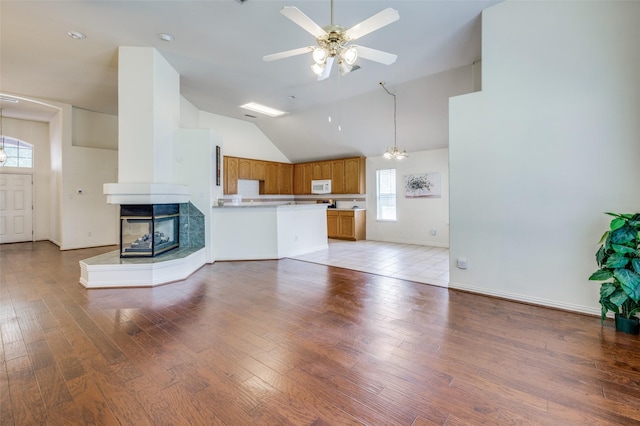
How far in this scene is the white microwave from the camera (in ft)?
29.1

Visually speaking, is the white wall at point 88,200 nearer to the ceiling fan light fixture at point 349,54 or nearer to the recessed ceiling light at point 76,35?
the recessed ceiling light at point 76,35

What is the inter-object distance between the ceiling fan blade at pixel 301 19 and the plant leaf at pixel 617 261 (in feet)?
10.3

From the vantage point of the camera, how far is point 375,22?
2.35m

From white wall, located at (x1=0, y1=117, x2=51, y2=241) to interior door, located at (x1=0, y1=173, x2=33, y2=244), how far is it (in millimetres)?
112

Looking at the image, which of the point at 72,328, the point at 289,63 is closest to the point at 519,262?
the point at 289,63

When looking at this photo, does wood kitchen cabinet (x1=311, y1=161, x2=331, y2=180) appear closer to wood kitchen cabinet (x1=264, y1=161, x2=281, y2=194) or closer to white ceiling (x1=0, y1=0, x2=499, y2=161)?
wood kitchen cabinet (x1=264, y1=161, x2=281, y2=194)

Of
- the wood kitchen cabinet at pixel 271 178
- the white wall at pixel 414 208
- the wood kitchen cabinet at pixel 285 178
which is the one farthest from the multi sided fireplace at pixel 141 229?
the white wall at pixel 414 208

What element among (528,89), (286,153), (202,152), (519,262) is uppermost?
(286,153)

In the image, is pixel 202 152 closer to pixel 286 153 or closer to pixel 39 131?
pixel 286 153

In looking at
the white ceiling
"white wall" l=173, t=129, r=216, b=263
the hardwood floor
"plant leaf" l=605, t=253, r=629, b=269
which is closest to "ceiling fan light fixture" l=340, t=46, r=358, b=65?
the white ceiling

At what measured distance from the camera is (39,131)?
24.6 ft

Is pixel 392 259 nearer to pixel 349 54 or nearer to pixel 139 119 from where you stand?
pixel 349 54

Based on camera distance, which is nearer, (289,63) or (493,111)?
(493,111)

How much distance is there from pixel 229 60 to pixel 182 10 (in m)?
1.23
